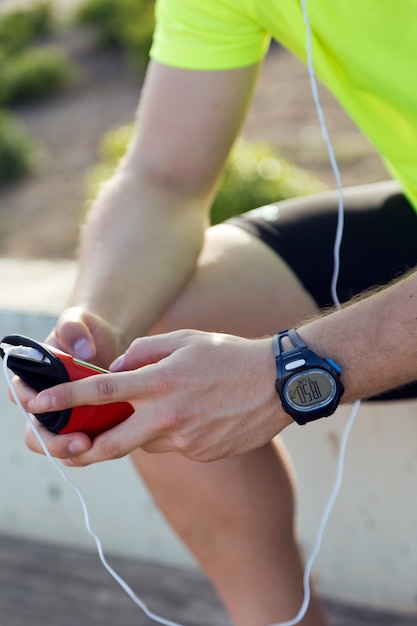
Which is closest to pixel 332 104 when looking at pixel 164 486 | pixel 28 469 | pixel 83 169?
pixel 83 169

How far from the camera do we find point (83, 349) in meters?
1.55

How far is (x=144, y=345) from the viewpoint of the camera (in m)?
1.41

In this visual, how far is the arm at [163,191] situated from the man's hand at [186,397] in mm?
340

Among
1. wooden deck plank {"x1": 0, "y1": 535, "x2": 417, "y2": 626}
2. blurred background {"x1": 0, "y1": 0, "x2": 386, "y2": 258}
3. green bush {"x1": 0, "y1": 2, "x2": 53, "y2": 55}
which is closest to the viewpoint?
wooden deck plank {"x1": 0, "y1": 535, "x2": 417, "y2": 626}

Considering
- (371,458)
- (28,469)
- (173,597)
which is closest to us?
(371,458)

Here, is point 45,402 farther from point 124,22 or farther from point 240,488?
point 124,22

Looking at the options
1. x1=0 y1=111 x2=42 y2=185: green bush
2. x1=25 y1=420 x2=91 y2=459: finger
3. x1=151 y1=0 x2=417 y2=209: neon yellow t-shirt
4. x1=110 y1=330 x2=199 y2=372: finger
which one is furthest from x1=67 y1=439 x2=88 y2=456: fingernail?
x1=0 y1=111 x2=42 y2=185: green bush

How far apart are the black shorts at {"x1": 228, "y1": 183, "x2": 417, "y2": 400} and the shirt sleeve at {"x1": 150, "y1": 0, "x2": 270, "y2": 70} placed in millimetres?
311

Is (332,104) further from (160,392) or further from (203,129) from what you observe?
(160,392)

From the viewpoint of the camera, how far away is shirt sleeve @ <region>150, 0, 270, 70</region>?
181 cm

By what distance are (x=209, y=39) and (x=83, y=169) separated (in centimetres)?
471

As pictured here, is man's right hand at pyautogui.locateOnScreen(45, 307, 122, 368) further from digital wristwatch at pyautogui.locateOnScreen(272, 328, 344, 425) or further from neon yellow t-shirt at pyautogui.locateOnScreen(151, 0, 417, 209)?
neon yellow t-shirt at pyautogui.locateOnScreen(151, 0, 417, 209)

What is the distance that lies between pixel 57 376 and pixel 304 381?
1.14ft

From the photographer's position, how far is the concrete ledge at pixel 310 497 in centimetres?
210
